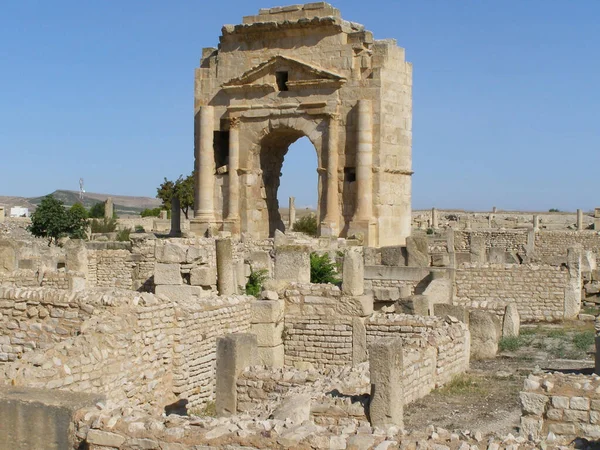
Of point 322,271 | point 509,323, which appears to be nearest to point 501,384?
point 509,323

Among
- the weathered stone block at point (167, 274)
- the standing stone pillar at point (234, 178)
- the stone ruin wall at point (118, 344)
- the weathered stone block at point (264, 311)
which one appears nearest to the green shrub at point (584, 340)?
the weathered stone block at point (264, 311)

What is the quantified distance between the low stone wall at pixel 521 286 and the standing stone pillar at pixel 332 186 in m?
8.01

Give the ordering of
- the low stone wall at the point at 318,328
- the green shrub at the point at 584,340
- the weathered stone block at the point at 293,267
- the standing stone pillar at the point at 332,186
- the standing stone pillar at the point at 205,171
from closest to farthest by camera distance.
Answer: the low stone wall at the point at 318,328
the weathered stone block at the point at 293,267
the green shrub at the point at 584,340
the standing stone pillar at the point at 332,186
the standing stone pillar at the point at 205,171

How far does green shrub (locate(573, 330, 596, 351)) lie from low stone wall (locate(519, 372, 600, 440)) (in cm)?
653

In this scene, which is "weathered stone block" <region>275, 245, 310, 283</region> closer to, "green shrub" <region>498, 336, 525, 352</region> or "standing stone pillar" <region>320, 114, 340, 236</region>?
"green shrub" <region>498, 336, 525, 352</region>

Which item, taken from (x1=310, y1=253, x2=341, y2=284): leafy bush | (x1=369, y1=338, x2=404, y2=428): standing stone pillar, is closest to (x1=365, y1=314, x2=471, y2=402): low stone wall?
(x1=369, y1=338, x2=404, y2=428): standing stone pillar

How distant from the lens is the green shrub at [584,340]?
1285 cm

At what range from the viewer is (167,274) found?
12344mm

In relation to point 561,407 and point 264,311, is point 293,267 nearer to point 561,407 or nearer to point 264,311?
point 264,311

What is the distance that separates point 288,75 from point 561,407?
19876 millimetres

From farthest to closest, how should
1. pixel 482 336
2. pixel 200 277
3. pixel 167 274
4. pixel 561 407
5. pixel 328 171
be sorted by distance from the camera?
pixel 328 171 < pixel 200 277 < pixel 167 274 < pixel 482 336 < pixel 561 407

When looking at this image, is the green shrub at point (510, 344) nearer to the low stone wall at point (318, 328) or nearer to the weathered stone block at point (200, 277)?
the low stone wall at point (318, 328)

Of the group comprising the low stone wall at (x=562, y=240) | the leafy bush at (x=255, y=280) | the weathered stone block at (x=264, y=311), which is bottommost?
the weathered stone block at (x=264, y=311)

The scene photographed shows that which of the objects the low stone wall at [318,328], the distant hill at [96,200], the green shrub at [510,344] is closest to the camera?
the low stone wall at [318,328]
